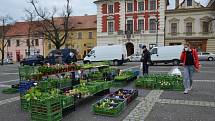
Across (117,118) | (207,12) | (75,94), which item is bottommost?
(117,118)

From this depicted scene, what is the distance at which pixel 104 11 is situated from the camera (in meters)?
50.2

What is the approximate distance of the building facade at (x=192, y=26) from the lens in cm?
4438

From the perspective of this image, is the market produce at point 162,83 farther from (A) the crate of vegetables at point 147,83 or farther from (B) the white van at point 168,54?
(B) the white van at point 168,54

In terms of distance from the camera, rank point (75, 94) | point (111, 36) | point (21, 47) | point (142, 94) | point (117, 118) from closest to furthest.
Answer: point (117, 118) < point (75, 94) < point (142, 94) < point (111, 36) < point (21, 47)

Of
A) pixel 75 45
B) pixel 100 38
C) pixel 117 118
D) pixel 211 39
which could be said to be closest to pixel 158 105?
pixel 117 118

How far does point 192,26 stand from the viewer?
150 ft

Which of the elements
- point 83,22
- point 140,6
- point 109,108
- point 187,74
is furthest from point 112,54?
point 83,22

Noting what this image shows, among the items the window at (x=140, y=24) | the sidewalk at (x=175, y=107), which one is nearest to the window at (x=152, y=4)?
the window at (x=140, y=24)

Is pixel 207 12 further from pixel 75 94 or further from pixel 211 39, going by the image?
pixel 75 94

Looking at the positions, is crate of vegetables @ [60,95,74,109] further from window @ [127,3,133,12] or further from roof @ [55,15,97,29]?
roof @ [55,15,97,29]

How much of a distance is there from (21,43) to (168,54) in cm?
5087

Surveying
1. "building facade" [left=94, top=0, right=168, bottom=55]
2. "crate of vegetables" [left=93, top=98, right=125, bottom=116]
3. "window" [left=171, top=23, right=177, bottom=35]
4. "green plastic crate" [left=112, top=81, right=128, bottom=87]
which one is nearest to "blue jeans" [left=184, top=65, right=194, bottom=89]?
"green plastic crate" [left=112, top=81, right=128, bottom=87]

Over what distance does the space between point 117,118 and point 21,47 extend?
67.7 metres

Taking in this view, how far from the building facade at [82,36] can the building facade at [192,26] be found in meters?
19.1
